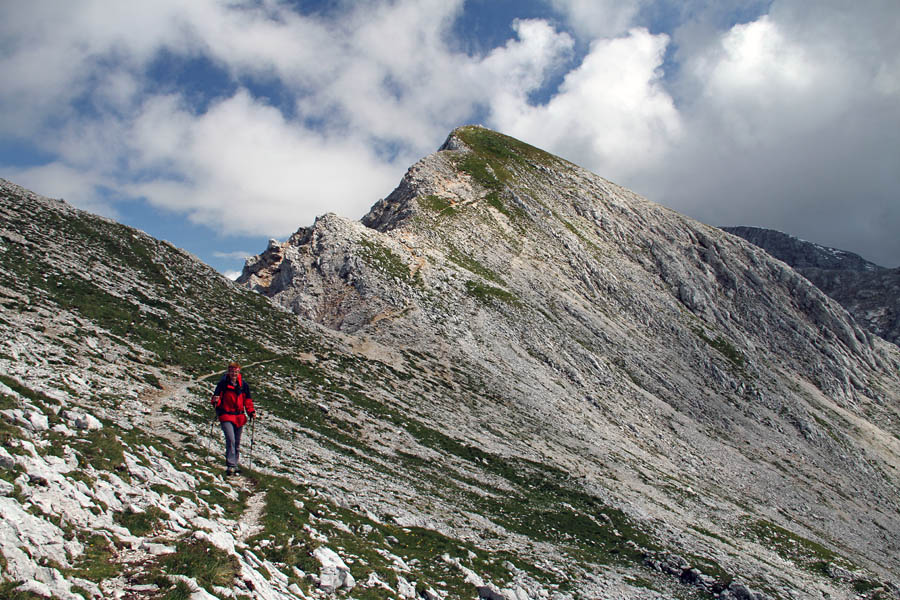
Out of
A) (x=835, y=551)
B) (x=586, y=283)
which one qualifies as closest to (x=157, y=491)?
(x=835, y=551)

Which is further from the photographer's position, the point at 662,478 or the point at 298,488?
the point at 662,478

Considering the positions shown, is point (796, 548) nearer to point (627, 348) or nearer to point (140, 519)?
point (627, 348)

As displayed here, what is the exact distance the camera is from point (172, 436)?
20.4m

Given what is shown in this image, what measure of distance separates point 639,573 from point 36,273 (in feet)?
144

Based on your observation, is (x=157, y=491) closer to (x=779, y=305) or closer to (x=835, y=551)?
(x=835, y=551)

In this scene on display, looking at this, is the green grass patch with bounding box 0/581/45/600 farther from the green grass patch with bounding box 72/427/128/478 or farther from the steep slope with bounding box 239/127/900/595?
the steep slope with bounding box 239/127/900/595

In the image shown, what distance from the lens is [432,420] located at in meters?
39.7

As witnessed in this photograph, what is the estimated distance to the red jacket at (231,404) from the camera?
17984 millimetres

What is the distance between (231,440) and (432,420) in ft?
75.2

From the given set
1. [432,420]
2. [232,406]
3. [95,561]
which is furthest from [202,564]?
[432,420]

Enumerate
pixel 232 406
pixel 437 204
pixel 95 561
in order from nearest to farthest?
pixel 95 561 → pixel 232 406 → pixel 437 204

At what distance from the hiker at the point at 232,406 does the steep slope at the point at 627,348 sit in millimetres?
21560

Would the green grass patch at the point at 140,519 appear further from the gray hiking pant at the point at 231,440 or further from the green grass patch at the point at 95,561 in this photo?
the gray hiking pant at the point at 231,440

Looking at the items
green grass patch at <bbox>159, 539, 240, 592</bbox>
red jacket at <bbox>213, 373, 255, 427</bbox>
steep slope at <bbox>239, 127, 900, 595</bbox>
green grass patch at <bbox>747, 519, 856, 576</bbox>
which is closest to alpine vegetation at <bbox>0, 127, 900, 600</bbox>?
green grass patch at <bbox>159, 539, 240, 592</bbox>
